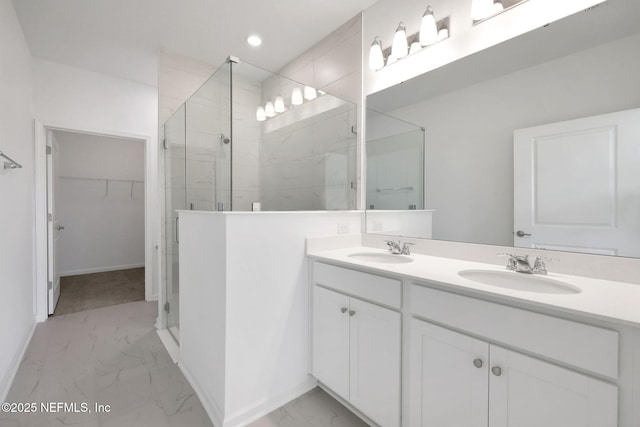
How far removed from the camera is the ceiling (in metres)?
2.05

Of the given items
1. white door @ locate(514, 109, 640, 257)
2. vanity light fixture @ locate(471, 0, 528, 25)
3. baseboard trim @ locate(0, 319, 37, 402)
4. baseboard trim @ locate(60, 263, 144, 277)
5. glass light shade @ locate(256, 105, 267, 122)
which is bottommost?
baseboard trim @ locate(0, 319, 37, 402)

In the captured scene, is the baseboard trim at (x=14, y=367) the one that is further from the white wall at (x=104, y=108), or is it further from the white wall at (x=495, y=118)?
the white wall at (x=495, y=118)

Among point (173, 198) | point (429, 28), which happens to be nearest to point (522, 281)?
point (429, 28)

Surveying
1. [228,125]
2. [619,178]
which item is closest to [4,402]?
[228,125]

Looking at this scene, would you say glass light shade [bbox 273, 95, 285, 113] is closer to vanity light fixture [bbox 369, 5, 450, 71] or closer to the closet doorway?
vanity light fixture [bbox 369, 5, 450, 71]

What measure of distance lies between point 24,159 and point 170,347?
6.71ft

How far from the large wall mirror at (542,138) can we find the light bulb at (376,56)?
297mm

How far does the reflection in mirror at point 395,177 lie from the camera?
5.94ft

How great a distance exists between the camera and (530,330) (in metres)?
0.89

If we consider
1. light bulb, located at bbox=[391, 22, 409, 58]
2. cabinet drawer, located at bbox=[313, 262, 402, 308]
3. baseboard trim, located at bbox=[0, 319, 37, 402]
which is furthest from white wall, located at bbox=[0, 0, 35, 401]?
light bulb, located at bbox=[391, 22, 409, 58]

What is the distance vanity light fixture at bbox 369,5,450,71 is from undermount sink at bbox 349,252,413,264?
1292 millimetres

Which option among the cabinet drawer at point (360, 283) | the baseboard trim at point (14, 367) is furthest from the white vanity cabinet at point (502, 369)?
the baseboard trim at point (14, 367)

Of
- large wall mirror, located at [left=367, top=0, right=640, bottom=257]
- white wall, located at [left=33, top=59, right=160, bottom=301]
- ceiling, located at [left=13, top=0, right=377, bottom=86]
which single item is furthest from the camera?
white wall, located at [left=33, top=59, right=160, bottom=301]

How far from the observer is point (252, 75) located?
1.93 metres
